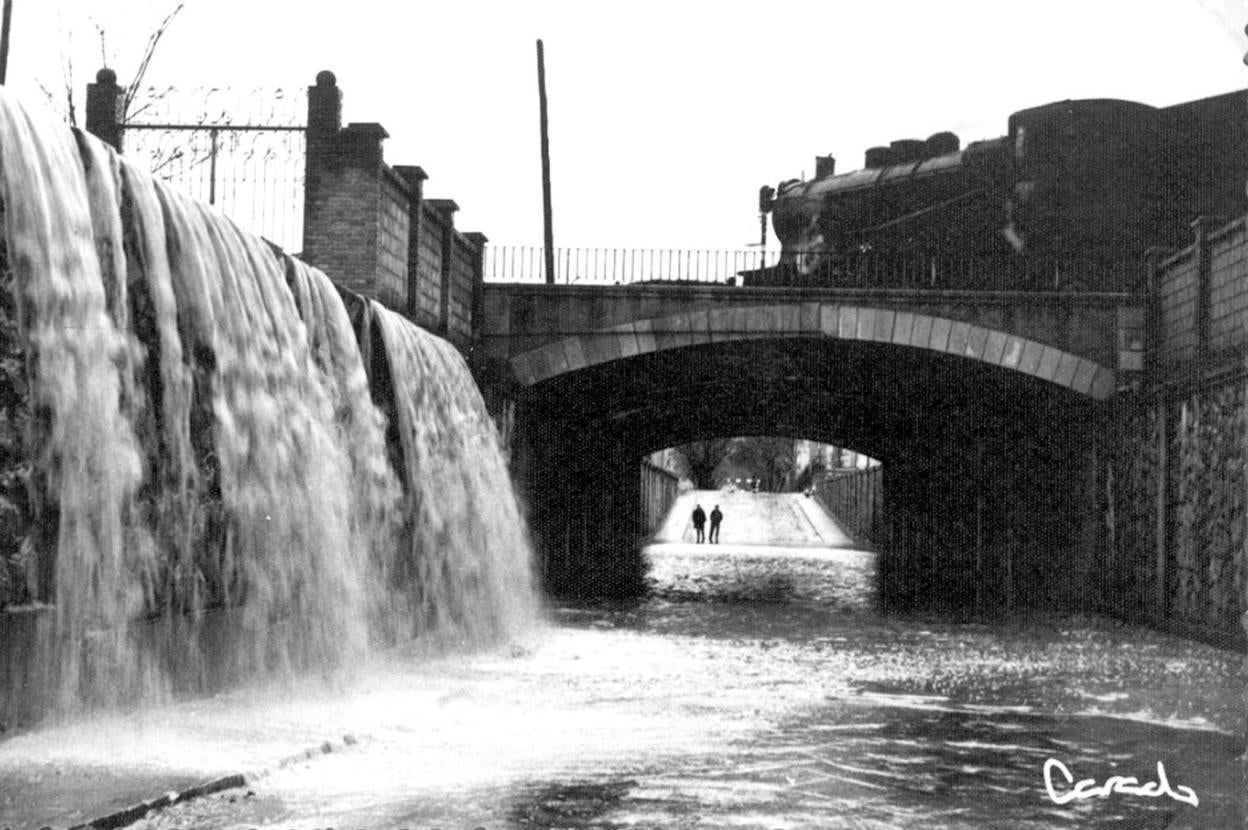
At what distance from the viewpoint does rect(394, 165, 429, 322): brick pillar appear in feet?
61.4

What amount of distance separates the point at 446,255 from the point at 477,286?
2176 mm

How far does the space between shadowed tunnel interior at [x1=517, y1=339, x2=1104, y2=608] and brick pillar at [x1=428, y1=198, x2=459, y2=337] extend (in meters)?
2.97

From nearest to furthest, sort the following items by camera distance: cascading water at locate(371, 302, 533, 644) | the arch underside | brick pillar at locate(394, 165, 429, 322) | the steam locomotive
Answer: cascading water at locate(371, 302, 533, 644), brick pillar at locate(394, 165, 429, 322), the steam locomotive, the arch underside

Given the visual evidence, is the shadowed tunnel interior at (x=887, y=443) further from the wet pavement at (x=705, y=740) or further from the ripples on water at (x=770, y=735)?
the wet pavement at (x=705, y=740)

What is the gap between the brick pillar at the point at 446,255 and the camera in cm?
2050

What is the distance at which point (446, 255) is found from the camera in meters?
20.6

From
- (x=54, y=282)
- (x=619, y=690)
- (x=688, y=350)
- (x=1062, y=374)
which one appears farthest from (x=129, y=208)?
(x=1062, y=374)

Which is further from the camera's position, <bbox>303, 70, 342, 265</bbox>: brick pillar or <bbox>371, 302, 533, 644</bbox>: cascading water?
<bbox>303, 70, 342, 265</bbox>: brick pillar

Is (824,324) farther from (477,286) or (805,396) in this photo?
(805,396)

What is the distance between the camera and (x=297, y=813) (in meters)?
6.38

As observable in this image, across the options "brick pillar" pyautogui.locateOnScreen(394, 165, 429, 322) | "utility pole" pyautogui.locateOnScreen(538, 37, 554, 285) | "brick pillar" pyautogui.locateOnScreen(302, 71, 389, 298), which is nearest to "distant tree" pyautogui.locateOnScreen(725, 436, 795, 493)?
"utility pole" pyautogui.locateOnScreen(538, 37, 554, 285)

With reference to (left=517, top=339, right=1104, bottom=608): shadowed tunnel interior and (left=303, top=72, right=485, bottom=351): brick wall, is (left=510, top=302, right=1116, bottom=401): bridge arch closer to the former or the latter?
(left=517, top=339, right=1104, bottom=608): shadowed tunnel interior
